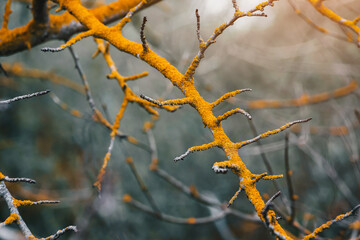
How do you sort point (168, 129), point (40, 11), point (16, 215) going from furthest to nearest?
point (168, 129) → point (40, 11) → point (16, 215)

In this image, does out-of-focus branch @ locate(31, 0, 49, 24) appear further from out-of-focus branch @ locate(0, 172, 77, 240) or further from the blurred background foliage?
the blurred background foliage

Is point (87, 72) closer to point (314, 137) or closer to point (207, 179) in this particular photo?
point (207, 179)

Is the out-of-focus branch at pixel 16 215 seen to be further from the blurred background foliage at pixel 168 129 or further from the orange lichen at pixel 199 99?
the blurred background foliage at pixel 168 129

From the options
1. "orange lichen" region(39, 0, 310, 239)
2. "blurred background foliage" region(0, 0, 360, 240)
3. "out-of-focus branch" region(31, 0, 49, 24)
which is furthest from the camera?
"blurred background foliage" region(0, 0, 360, 240)

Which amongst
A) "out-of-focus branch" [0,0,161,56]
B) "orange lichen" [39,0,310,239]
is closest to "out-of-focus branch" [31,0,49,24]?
"out-of-focus branch" [0,0,161,56]

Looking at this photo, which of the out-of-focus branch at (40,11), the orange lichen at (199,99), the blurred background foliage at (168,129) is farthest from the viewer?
the blurred background foliage at (168,129)

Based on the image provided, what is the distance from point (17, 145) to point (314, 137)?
4665mm

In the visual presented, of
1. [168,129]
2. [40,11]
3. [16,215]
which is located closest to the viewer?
[16,215]

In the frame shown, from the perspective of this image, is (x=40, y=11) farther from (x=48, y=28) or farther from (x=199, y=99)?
(x=199, y=99)

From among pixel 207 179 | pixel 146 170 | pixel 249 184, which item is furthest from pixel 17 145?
pixel 249 184

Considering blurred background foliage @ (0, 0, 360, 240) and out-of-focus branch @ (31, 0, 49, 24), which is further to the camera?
blurred background foliage @ (0, 0, 360, 240)

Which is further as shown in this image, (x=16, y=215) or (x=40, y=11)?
(x=40, y=11)

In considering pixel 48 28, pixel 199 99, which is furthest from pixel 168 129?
pixel 199 99

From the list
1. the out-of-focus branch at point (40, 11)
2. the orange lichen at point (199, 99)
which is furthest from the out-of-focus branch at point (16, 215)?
the out-of-focus branch at point (40, 11)
